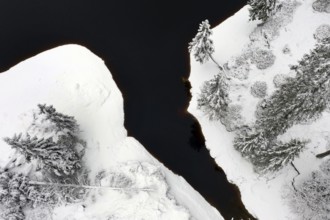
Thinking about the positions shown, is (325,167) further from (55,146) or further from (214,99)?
(55,146)

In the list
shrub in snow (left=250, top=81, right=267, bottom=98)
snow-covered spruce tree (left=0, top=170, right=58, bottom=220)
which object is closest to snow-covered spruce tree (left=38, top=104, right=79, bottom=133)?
snow-covered spruce tree (left=0, top=170, right=58, bottom=220)

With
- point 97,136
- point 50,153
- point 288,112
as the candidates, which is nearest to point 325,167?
point 288,112

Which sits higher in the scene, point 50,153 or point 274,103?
point 274,103

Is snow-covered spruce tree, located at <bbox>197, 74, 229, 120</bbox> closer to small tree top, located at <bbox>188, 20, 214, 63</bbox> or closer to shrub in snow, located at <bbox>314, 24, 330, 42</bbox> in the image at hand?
small tree top, located at <bbox>188, 20, 214, 63</bbox>

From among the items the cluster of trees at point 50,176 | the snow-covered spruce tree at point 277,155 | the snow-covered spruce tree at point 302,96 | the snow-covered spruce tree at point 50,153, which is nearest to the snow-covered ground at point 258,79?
the snow-covered spruce tree at point 277,155

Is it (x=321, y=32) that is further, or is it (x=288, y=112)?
(x=321, y=32)

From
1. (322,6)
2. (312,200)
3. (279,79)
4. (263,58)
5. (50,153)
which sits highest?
(322,6)

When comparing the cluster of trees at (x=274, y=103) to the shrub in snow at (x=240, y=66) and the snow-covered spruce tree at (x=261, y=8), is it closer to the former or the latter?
the snow-covered spruce tree at (x=261, y=8)

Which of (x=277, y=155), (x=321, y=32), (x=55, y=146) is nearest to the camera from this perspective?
(x=277, y=155)
